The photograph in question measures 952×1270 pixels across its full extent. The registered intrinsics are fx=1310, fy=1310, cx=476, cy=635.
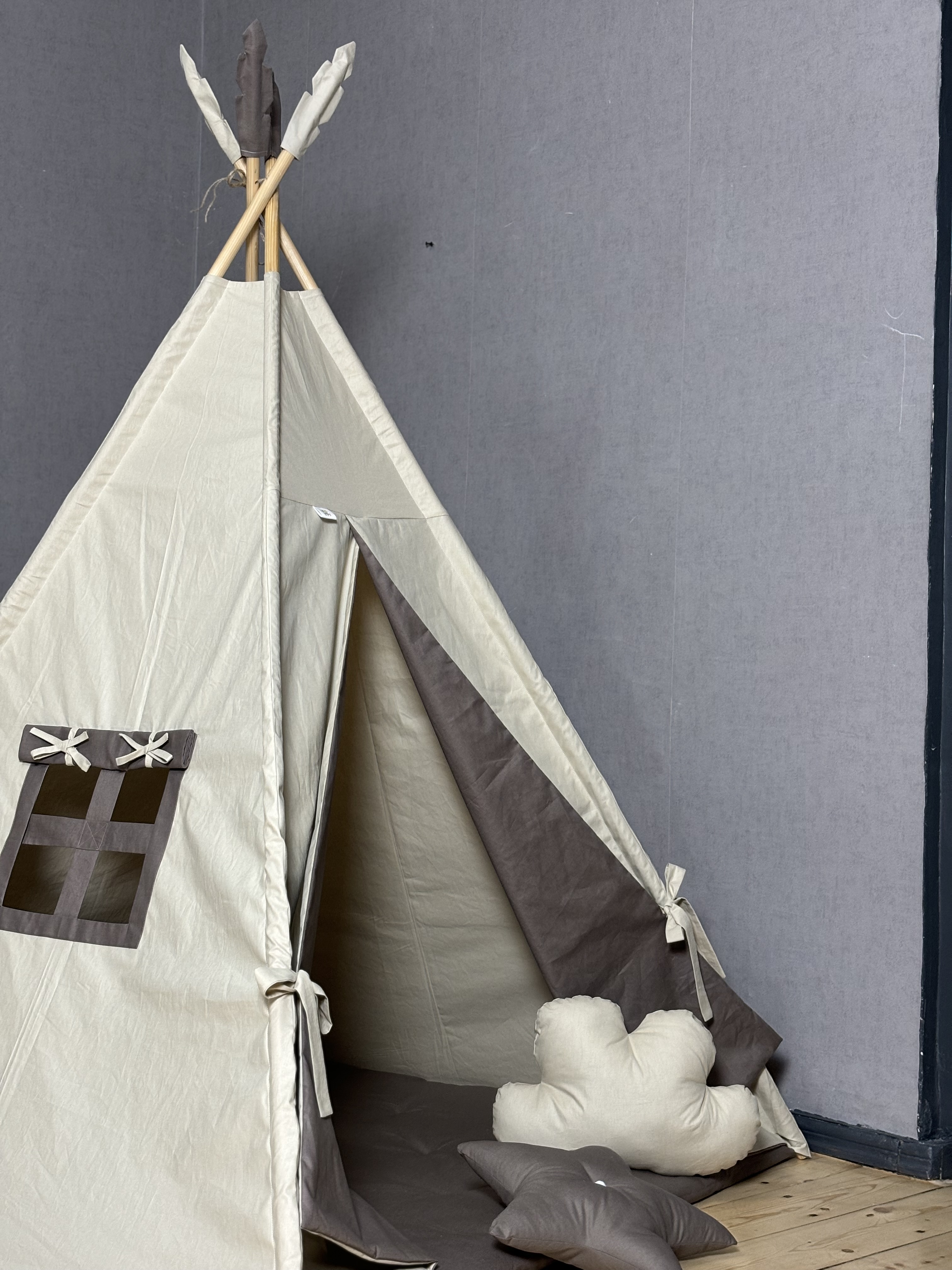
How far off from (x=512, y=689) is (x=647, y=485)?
739 millimetres

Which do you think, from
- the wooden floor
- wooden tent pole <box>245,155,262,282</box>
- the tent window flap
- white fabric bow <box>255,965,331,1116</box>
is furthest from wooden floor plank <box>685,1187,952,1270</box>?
wooden tent pole <box>245,155,262,282</box>

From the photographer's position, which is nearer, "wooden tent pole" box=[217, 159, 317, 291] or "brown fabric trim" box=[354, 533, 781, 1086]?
"brown fabric trim" box=[354, 533, 781, 1086]

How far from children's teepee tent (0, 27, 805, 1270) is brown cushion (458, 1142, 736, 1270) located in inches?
6.8

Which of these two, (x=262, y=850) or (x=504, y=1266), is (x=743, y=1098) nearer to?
(x=504, y=1266)

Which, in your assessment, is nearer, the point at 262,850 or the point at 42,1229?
the point at 42,1229

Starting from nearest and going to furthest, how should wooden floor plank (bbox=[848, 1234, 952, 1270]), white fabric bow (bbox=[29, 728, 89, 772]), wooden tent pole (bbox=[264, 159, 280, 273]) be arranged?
wooden floor plank (bbox=[848, 1234, 952, 1270]) < white fabric bow (bbox=[29, 728, 89, 772]) < wooden tent pole (bbox=[264, 159, 280, 273])

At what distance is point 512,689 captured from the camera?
2324 millimetres

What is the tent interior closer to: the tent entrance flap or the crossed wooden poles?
the tent entrance flap

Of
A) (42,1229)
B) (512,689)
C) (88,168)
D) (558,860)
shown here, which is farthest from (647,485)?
(88,168)

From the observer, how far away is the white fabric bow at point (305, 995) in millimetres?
1736

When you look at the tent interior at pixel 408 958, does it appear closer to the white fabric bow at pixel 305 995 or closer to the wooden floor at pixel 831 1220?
the wooden floor at pixel 831 1220

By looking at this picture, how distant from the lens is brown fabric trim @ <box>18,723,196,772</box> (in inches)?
77.9

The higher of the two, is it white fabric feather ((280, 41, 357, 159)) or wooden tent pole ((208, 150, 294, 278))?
white fabric feather ((280, 41, 357, 159))

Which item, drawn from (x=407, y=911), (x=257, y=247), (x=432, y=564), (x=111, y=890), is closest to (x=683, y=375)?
(x=432, y=564)
